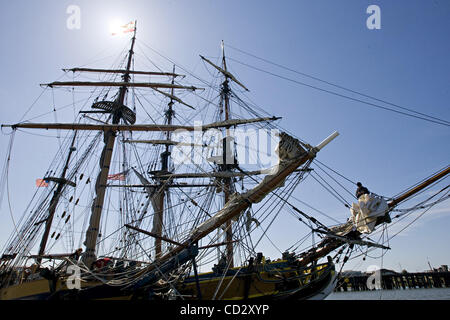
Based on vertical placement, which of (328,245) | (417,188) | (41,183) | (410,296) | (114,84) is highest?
(114,84)

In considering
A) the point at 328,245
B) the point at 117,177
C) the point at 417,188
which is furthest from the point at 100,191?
the point at 417,188

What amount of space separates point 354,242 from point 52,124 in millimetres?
19130

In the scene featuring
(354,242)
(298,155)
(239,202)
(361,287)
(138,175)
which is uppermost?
(138,175)

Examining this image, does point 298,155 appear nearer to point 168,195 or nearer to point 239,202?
point 239,202

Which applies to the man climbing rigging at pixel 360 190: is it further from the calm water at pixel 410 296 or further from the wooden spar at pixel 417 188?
the calm water at pixel 410 296

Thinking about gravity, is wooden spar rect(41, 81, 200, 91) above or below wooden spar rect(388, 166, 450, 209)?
above

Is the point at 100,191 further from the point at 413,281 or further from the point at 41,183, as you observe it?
the point at 413,281

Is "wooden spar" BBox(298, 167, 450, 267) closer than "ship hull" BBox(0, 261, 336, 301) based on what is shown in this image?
Yes

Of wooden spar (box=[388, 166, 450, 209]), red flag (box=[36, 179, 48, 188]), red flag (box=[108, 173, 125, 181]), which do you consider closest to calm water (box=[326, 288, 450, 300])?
wooden spar (box=[388, 166, 450, 209])

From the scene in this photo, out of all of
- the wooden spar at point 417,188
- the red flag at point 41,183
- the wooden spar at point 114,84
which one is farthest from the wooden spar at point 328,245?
the red flag at point 41,183

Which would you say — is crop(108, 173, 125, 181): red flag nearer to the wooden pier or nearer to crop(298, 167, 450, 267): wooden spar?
crop(298, 167, 450, 267): wooden spar
